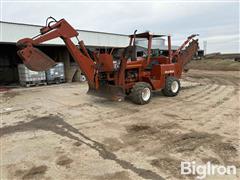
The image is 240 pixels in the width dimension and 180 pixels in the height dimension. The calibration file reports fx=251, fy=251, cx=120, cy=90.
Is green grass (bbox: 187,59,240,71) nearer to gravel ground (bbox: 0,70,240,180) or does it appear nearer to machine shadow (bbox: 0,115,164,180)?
gravel ground (bbox: 0,70,240,180)

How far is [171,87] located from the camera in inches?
393

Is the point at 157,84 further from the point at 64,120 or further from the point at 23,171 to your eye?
the point at 23,171

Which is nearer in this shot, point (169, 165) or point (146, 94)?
point (169, 165)

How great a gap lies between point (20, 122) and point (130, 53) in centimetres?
398

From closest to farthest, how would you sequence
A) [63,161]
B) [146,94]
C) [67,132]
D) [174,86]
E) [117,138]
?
[63,161]
[117,138]
[67,132]
[146,94]
[174,86]

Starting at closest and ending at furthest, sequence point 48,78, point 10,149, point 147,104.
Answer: point 10,149 → point 147,104 → point 48,78

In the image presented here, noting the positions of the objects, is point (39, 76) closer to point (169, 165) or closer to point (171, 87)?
point (171, 87)

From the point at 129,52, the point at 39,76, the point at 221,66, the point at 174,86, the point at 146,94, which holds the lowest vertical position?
the point at 146,94

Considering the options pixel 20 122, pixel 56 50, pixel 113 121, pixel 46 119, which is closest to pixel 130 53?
pixel 113 121

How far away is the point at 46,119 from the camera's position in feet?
24.1

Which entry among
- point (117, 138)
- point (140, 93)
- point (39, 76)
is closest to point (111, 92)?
point (140, 93)

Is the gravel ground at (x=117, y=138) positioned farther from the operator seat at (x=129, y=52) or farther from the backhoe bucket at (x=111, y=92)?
the operator seat at (x=129, y=52)

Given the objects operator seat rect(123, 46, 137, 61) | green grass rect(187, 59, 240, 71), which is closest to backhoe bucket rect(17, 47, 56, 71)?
operator seat rect(123, 46, 137, 61)

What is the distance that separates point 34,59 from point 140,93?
3588mm
